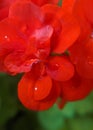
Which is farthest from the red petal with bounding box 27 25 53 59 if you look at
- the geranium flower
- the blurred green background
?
the blurred green background

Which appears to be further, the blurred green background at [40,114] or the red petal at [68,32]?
the blurred green background at [40,114]

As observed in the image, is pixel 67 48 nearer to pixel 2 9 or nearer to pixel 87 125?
pixel 2 9

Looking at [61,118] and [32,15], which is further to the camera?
[61,118]

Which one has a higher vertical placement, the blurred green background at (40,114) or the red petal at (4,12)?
the red petal at (4,12)

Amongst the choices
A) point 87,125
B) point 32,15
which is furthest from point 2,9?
point 87,125

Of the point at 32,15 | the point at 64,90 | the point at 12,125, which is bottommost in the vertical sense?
the point at 12,125

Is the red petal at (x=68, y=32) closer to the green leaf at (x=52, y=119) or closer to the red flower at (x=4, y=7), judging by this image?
the red flower at (x=4, y=7)

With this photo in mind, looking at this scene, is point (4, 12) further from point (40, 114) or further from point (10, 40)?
point (40, 114)

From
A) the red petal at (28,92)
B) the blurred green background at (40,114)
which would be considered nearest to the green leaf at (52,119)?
the blurred green background at (40,114)

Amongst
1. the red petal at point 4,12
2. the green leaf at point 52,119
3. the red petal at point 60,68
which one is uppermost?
the red petal at point 4,12
